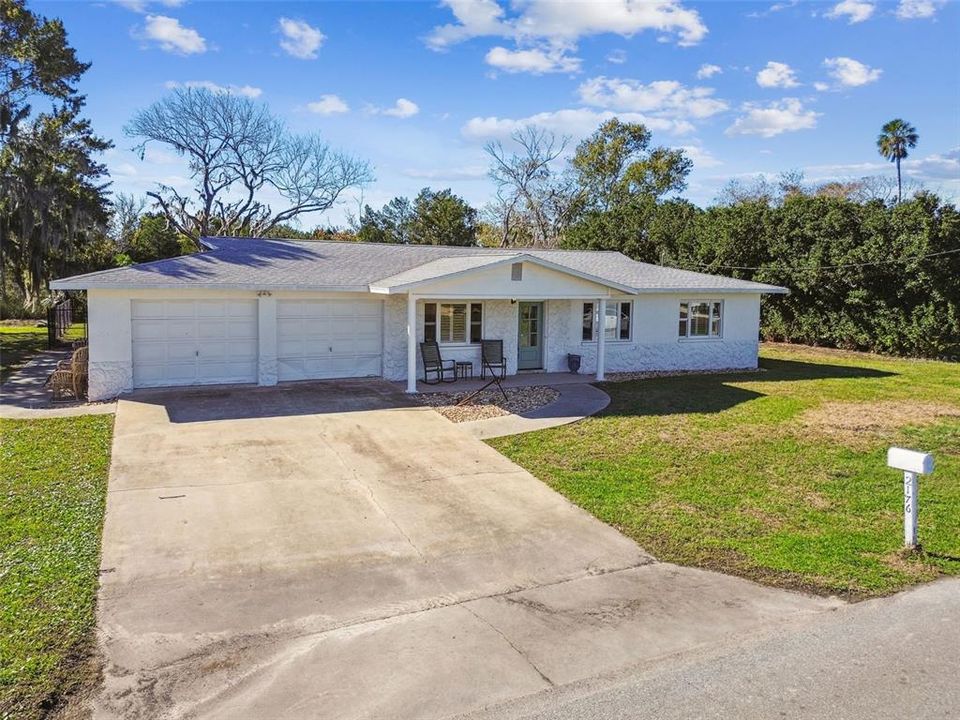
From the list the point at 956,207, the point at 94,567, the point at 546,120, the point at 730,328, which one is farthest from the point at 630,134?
the point at 94,567

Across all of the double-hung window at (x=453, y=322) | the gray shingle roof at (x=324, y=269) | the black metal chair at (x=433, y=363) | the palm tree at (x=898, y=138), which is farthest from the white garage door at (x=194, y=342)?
the palm tree at (x=898, y=138)

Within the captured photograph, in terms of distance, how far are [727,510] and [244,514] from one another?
564 cm

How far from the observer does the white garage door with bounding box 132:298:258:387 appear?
14.3 meters

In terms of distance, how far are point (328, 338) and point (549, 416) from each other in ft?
19.6

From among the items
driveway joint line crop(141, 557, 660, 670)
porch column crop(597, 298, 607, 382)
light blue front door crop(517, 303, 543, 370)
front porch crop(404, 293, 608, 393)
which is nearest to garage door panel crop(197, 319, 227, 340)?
front porch crop(404, 293, 608, 393)

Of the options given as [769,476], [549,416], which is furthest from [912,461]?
[549,416]

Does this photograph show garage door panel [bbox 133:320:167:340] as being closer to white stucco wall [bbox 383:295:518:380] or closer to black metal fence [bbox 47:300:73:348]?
white stucco wall [bbox 383:295:518:380]

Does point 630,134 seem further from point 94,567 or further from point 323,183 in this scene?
point 94,567

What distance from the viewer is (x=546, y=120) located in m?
45.5

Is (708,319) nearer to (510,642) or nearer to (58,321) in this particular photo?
(510,642)

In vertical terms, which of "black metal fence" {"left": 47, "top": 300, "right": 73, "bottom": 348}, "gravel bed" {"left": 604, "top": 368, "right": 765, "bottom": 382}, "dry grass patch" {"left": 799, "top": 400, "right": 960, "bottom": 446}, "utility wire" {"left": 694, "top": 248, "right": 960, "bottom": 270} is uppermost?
"utility wire" {"left": 694, "top": 248, "right": 960, "bottom": 270}

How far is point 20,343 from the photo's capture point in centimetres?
2306

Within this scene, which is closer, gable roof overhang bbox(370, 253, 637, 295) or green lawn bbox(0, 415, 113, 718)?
green lawn bbox(0, 415, 113, 718)

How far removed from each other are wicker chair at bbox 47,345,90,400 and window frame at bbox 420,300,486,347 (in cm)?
727
